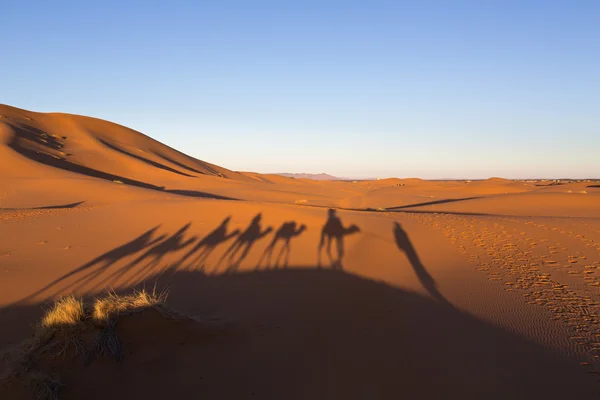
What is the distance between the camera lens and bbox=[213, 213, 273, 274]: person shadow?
9.56 metres

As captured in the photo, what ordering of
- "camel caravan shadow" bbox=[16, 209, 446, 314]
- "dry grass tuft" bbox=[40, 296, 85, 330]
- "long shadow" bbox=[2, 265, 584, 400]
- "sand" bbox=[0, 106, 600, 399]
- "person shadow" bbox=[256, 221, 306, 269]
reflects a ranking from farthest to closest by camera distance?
1. "person shadow" bbox=[256, 221, 306, 269]
2. "camel caravan shadow" bbox=[16, 209, 446, 314]
3. "dry grass tuft" bbox=[40, 296, 85, 330]
4. "sand" bbox=[0, 106, 600, 399]
5. "long shadow" bbox=[2, 265, 584, 400]

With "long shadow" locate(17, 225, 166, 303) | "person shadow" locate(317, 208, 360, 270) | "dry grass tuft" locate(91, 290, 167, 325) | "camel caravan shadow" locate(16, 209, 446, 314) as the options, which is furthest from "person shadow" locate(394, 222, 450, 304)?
"long shadow" locate(17, 225, 166, 303)

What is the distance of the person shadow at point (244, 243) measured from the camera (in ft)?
31.4

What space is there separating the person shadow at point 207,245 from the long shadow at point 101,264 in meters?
1.43

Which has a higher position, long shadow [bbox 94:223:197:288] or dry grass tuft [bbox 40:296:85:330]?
dry grass tuft [bbox 40:296:85:330]

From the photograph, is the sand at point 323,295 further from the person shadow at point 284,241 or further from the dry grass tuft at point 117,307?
the dry grass tuft at point 117,307

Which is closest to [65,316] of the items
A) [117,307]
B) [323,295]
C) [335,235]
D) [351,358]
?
[117,307]

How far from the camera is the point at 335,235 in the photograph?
12.7 meters

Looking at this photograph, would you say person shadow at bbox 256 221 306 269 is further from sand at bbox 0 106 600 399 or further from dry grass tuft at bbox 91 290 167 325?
dry grass tuft at bbox 91 290 167 325

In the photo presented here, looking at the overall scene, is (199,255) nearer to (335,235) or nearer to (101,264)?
(101,264)

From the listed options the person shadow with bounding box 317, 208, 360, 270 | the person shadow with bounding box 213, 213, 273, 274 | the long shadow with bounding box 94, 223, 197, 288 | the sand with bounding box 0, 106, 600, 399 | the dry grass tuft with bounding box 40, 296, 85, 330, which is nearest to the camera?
the sand with bounding box 0, 106, 600, 399

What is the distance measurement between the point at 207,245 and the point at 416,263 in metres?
5.96

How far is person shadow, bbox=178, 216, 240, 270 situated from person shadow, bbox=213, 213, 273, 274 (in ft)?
1.32

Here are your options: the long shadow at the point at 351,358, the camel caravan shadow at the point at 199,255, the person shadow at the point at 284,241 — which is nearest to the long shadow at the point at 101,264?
the camel caravan shadow at the point at 199,255
